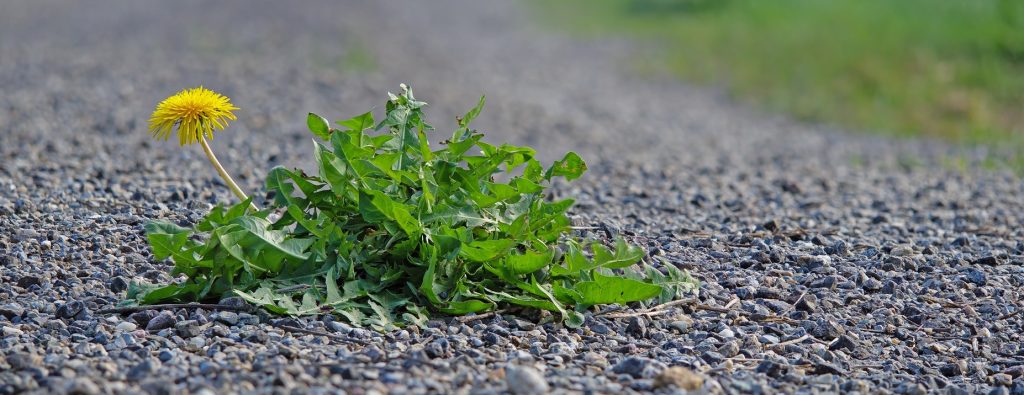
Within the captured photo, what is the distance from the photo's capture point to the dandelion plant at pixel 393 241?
3.22 m

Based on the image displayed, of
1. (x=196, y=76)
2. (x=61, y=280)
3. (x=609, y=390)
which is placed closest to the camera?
(x=609, y=390)

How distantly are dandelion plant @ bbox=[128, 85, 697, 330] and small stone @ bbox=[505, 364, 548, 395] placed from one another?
0.55 m

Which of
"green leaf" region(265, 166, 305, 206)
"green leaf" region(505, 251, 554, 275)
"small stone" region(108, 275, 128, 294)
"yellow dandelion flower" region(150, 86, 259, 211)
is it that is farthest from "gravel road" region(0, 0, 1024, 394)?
"yellow dandelion flower" region(150, 86, 259, 211)

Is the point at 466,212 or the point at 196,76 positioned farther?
the point at 196,76

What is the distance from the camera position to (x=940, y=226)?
17.0ft

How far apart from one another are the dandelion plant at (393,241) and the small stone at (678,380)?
1.69 feet

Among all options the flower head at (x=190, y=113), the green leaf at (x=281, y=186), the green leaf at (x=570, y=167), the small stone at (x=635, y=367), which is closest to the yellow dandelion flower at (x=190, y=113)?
the flower head at (x=190, y=113)

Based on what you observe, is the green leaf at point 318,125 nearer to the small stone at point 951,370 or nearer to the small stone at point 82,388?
the small stone at point 82,388

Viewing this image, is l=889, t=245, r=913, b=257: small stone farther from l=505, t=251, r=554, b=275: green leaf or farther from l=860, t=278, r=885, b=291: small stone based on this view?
l=505, t=251, r=554, b=275: green leaf

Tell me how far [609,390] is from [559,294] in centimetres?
63

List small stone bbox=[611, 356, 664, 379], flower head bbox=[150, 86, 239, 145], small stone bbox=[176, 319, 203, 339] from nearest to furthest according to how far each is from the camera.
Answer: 1. small stone bbox=[611, 356, 664, 379]
2. small stone bbox=[176, 319, 203, 339]
3. flower head bbox=[150, 86, 239, 145]

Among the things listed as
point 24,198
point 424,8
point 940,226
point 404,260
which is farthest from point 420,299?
point 424,8

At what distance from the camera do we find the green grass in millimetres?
10156

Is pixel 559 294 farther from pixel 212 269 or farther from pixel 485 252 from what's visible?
pixel 212 269
